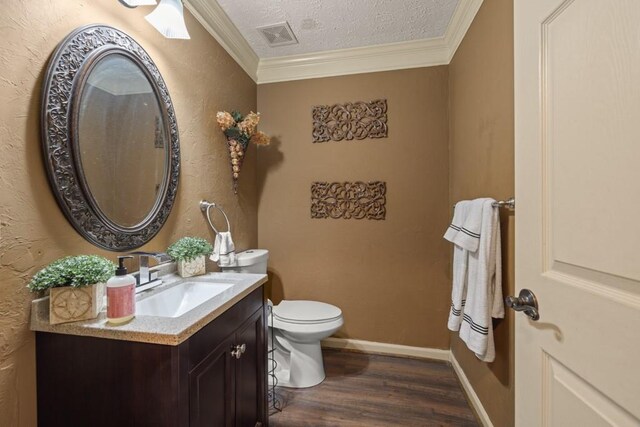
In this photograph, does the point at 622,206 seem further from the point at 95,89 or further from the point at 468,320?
the point at 95,89

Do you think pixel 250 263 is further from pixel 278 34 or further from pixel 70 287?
pixel 278 34

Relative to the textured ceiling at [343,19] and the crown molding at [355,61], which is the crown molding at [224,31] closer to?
the textured ceiling at [343,19]

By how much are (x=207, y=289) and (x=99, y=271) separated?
0.51 m

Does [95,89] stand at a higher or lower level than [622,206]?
higher

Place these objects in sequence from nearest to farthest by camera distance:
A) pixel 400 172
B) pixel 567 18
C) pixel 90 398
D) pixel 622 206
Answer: pixel 622 206 → pixel 567 18 → pixel 90 398 → pixel 400 172

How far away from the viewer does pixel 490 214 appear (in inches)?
51.3

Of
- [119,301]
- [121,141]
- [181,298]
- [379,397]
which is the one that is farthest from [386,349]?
[121,141]

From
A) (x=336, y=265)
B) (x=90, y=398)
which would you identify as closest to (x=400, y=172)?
(x=336, y=265)

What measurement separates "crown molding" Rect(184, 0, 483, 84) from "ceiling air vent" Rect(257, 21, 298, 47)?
7.5 inches

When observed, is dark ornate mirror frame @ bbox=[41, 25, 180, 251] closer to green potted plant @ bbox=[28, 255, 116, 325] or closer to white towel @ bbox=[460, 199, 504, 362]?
green potted plant @ bbox=[28, 255, 116, 325]

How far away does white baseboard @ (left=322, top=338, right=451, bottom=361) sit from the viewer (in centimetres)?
221

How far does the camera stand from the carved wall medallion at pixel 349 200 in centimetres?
227

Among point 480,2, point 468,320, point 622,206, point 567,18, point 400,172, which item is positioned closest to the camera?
point 622,206

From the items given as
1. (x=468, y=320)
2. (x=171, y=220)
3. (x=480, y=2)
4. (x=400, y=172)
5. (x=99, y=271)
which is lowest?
(x=468, y=320)
